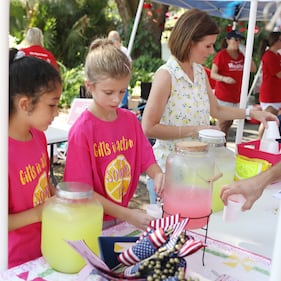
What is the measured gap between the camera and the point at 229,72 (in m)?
5.04

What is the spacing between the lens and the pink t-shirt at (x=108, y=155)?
1168 millimetres

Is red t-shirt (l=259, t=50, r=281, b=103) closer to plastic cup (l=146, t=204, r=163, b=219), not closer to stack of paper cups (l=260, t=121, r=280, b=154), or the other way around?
stack of paper cups (l=260, t=121, r=280, b=154)

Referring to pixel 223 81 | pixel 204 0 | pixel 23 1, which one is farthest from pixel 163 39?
pixel 223 81

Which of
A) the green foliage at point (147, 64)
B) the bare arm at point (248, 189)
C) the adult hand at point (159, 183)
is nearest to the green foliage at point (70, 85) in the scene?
the green foliage at point (147, 64)

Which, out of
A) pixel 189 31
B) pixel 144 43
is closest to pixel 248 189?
pixel 189 31

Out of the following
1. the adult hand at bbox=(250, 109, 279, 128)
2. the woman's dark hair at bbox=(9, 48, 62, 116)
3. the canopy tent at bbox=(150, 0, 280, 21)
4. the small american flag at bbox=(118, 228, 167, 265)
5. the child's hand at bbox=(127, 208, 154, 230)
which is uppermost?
the canopy tent at bbox=(150, 0, 280, 21)

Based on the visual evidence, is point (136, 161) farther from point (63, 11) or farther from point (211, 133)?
point (63, 11)

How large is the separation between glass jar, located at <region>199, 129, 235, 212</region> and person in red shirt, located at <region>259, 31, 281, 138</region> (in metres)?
3.02

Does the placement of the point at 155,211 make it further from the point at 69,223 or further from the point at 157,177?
the point at 69,223

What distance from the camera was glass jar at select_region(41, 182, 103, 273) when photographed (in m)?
0.92

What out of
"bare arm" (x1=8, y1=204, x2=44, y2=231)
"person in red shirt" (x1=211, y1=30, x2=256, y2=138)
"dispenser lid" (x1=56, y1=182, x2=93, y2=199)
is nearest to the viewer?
"dispenser lid" (x1=56, y1=182, x2=93, y2=199)

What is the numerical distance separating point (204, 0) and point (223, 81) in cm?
120

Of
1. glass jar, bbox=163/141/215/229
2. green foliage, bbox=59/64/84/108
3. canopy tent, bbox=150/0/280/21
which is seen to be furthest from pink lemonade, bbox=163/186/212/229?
green foliage, bbox=59/64/84/108

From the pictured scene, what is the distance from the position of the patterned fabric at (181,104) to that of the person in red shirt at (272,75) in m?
2.80
